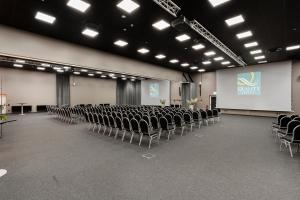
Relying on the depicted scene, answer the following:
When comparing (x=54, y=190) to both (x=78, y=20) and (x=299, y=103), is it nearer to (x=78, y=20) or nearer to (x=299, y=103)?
(x=78, y=20)

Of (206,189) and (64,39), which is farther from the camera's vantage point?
(64,39)

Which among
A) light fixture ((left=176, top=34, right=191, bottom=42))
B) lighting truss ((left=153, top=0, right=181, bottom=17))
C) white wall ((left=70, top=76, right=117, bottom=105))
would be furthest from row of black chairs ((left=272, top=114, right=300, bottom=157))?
white wall ((left=70, top=76, right=117, bottom=105))

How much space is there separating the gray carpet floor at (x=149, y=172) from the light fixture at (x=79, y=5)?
4.69m

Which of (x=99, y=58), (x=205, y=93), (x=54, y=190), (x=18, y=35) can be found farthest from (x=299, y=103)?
(x=18, y=35)

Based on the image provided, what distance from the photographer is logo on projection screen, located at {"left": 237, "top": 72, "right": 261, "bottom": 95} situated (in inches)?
540

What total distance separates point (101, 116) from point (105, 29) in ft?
13.0

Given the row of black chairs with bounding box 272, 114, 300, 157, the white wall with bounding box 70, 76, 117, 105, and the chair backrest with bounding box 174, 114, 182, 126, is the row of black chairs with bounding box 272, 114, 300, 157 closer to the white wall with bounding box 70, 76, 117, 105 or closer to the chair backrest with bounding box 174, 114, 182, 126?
the chair backrest with bounding box 174, 114, 182, 126

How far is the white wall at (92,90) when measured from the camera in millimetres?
19216

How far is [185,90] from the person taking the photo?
1914 centimetres

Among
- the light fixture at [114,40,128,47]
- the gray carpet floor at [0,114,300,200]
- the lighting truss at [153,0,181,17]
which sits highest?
the light fixture at [114,40,128,47]

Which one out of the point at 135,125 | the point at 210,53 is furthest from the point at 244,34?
the point at 135,125

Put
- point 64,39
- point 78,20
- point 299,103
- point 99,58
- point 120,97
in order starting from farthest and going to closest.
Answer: point 120,97 → point 299,103 → point 99,58 → point 64,39 → point 78,20

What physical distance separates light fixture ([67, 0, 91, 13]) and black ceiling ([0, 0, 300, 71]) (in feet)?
0.53

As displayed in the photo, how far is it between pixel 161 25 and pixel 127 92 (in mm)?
17908
